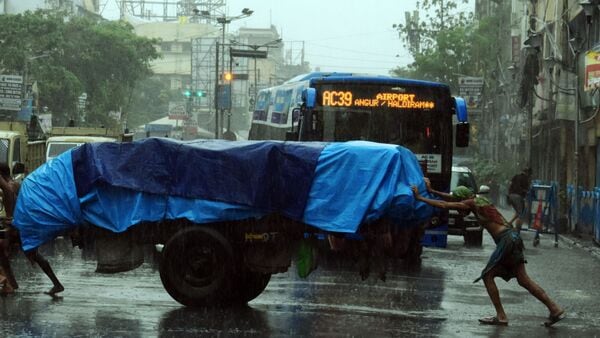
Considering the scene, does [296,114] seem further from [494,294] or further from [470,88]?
[470,88]

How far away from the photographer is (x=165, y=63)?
158 m

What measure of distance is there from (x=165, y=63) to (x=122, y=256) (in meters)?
147

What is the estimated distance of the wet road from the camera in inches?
437

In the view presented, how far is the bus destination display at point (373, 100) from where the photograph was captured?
65.9 feet

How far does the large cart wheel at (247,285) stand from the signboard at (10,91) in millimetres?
46328

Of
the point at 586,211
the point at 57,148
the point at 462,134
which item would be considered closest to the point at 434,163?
the point at 462,134

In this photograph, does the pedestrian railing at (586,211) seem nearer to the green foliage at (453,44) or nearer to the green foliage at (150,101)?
the green foliage at (453,44)

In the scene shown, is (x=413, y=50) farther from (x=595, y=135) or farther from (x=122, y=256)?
(x=122, y=256)

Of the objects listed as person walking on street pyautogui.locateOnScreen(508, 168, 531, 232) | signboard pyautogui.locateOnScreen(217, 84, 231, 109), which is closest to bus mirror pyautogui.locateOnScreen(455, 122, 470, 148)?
person walking on street pyautogui.locateOnScreen(508, 168, 531, 232)

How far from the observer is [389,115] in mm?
20031

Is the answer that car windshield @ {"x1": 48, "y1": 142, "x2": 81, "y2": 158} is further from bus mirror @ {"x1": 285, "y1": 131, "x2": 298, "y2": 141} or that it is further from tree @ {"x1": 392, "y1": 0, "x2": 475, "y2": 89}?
tree @ {"x1": 392, "y1": 0, "x2": 475, "y2": 89}

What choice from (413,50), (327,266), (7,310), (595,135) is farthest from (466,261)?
(413,50)

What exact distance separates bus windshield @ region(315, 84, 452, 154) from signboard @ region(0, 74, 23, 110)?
40.4m

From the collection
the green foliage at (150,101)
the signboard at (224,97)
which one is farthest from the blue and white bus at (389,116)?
the green foliage at (150,101)
